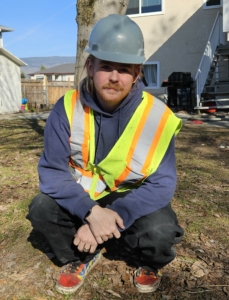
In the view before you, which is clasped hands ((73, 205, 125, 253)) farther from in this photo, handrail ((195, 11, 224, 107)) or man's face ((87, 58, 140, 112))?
handrail ((195, 11, 224, 107))

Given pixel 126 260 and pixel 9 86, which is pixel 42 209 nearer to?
pixel 126 260

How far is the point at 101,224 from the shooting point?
2.05 meters

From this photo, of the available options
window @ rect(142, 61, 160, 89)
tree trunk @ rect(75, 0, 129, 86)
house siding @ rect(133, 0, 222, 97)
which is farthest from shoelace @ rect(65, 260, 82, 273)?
window @ rect(142, 61, 160, 89)

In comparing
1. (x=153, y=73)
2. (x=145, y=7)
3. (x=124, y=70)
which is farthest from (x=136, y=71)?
(x=145, y=7)

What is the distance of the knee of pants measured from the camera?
2238mm

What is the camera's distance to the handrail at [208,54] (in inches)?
507

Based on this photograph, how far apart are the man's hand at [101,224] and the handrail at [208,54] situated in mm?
11187

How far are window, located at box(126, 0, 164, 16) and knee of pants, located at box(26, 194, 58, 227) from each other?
15.5 meters

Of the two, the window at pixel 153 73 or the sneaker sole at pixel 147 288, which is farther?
the window at pixel 153 73

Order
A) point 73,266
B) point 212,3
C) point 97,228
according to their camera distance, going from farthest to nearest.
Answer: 1. point 212,3
2. point 73,266
3. point 97,228

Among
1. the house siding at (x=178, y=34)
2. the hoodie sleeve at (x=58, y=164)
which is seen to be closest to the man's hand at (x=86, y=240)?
the hoodie sleeve at (x=58, y=164)

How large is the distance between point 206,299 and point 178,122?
106 cm

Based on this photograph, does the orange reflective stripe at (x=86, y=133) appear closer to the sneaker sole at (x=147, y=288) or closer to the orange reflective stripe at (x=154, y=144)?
the orange reflective stripe at (x=154, y=144)

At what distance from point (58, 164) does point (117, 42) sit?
0.78m
